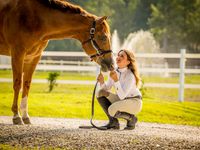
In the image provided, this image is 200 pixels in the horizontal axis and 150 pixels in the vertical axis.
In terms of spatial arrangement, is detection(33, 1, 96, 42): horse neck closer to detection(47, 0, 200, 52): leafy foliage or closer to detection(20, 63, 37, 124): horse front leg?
detection(20, 63, 37, 124): horse front leg

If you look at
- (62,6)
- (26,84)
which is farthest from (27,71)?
(62,6)

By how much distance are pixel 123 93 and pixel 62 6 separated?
78.5 inches

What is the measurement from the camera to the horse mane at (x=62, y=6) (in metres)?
8.96

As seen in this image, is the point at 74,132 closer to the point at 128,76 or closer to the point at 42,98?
the point at 128,76

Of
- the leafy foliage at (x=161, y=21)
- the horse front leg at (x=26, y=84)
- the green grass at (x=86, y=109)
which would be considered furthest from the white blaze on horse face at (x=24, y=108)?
the leafy foliage at (x=161, y=21)

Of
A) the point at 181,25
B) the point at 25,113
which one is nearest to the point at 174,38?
the point at 181,25

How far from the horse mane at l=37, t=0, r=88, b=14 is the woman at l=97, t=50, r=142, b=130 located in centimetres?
112

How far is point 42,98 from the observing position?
15336 millimetres

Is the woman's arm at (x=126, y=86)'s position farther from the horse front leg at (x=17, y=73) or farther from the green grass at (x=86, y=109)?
the green grass at (x=86, y=109)

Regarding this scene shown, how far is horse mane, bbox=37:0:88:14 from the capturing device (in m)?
8.96

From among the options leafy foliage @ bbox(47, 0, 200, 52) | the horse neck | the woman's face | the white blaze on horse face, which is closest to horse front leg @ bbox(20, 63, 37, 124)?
the white blaze on horse face

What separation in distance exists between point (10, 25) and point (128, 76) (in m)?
2.40

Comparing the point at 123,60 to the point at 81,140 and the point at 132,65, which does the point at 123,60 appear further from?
the point at 81,140

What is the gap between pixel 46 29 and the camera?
29.4 feet
